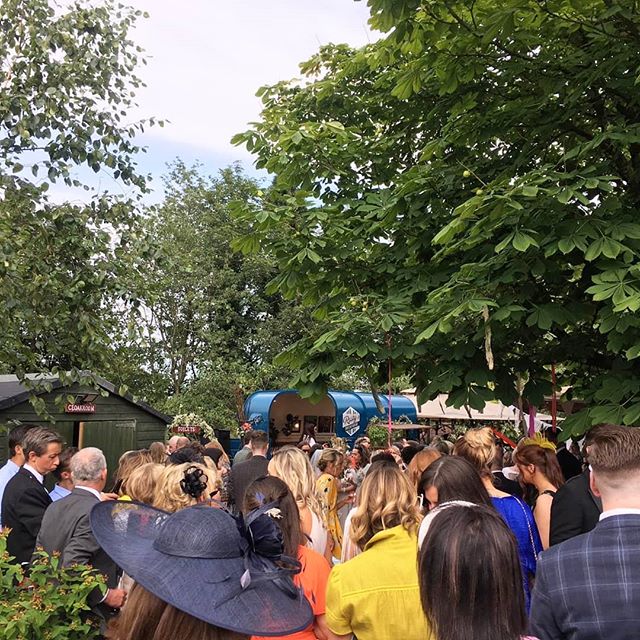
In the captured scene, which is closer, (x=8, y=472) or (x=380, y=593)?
(x=380, y=593)

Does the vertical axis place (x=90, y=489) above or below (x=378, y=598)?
above

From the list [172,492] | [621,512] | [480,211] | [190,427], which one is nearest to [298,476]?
[172,492]

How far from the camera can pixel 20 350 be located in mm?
6855

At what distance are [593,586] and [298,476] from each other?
2471mm

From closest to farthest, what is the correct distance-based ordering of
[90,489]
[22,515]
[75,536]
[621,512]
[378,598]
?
[621,512]
[378,598]
[75,536]
[90,489]
[22,515]

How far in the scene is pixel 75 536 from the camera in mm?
4293

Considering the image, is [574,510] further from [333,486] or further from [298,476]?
[333,486]

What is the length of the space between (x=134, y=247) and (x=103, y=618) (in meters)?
4.00

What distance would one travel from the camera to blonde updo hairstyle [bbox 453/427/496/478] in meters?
5.15

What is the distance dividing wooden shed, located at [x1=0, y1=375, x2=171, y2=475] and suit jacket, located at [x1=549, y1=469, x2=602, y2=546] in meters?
9.41

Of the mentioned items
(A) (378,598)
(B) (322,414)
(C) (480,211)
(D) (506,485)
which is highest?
(C) (480,211)

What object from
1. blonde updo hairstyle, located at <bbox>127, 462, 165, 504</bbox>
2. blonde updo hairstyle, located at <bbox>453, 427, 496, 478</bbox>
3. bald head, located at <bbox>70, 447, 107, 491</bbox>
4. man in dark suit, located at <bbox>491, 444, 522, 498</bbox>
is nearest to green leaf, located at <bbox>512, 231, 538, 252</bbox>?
blonde updo hairstyle, located at <bbox>453, 427, 496, 478</bbox>

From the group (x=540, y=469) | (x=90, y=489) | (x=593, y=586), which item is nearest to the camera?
(x=593, y=586)

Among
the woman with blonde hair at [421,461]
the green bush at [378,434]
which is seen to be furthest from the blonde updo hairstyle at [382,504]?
the green bush at [378,434]
